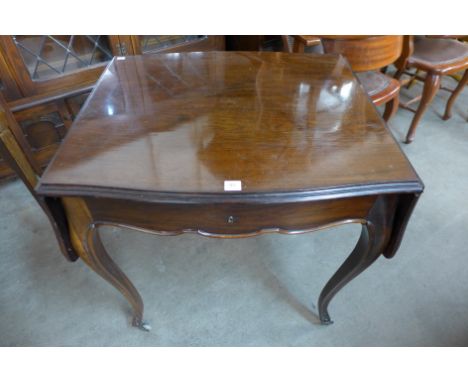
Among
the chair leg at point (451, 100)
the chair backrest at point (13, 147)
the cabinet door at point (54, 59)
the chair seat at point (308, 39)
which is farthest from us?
the chair leg at point (451, 100)

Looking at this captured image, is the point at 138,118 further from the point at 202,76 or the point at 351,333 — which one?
the point at 351,333

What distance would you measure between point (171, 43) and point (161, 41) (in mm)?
57

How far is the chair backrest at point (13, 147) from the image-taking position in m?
1.04

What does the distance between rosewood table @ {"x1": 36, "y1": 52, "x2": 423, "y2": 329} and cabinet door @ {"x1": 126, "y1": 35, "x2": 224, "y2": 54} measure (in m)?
0.70

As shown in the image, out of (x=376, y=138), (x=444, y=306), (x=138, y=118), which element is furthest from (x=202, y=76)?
(x=444, y=306)

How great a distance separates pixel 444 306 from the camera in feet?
3.75

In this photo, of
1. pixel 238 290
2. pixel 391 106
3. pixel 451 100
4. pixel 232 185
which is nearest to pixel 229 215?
pixel 232 185

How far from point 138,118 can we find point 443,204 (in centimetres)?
152

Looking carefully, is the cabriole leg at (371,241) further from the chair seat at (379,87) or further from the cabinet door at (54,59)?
the cabinet door at (54,59)

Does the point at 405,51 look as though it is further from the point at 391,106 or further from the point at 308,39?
the point at 308,39

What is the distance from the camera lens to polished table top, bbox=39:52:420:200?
60 centimetres

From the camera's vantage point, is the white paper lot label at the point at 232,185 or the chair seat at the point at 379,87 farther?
the chair seat at the point at 379,87

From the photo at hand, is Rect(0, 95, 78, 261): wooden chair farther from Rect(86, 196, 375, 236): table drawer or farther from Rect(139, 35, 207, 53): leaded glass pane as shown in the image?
Rect(139, 35, 207, 53): leaded glass pane

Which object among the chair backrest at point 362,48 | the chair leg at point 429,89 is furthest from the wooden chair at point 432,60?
the chair backrest at point 362,48
